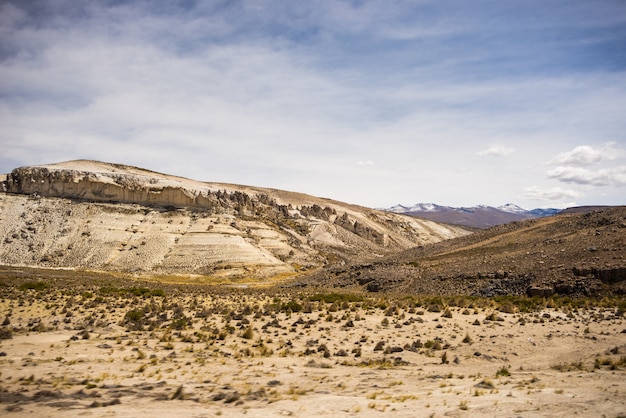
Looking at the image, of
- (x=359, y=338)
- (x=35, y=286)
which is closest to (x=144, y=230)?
(x=35, y=286)

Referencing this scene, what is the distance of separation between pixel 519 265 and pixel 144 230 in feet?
153

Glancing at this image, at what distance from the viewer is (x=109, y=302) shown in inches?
983

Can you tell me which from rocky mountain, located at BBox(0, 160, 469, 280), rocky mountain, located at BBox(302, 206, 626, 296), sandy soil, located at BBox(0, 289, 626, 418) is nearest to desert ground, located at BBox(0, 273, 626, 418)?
sandy soil, located at BBox(0, 289, 626, 418)

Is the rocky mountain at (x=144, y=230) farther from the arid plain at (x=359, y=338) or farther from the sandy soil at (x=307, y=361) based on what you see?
the sandy soil at (x=307, y=361)

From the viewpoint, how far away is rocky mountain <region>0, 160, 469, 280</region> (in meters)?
54.0

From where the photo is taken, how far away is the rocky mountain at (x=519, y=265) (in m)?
27.3

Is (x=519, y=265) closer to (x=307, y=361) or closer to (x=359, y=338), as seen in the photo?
(x=359, y=338)

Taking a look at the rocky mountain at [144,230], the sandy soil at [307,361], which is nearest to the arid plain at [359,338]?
the sandy soil at [307,361]

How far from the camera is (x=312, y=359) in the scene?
14.8 meters

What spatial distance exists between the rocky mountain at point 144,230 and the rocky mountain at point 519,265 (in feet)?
51.2

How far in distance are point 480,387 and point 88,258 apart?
53.5 m

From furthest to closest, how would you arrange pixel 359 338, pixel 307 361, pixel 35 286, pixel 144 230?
pixel 144 230, pixel 35 286, pixel 359 338, pixel 307 361

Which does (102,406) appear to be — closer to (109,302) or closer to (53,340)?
(53,340)

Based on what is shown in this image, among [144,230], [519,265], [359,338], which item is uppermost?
[144,230]
